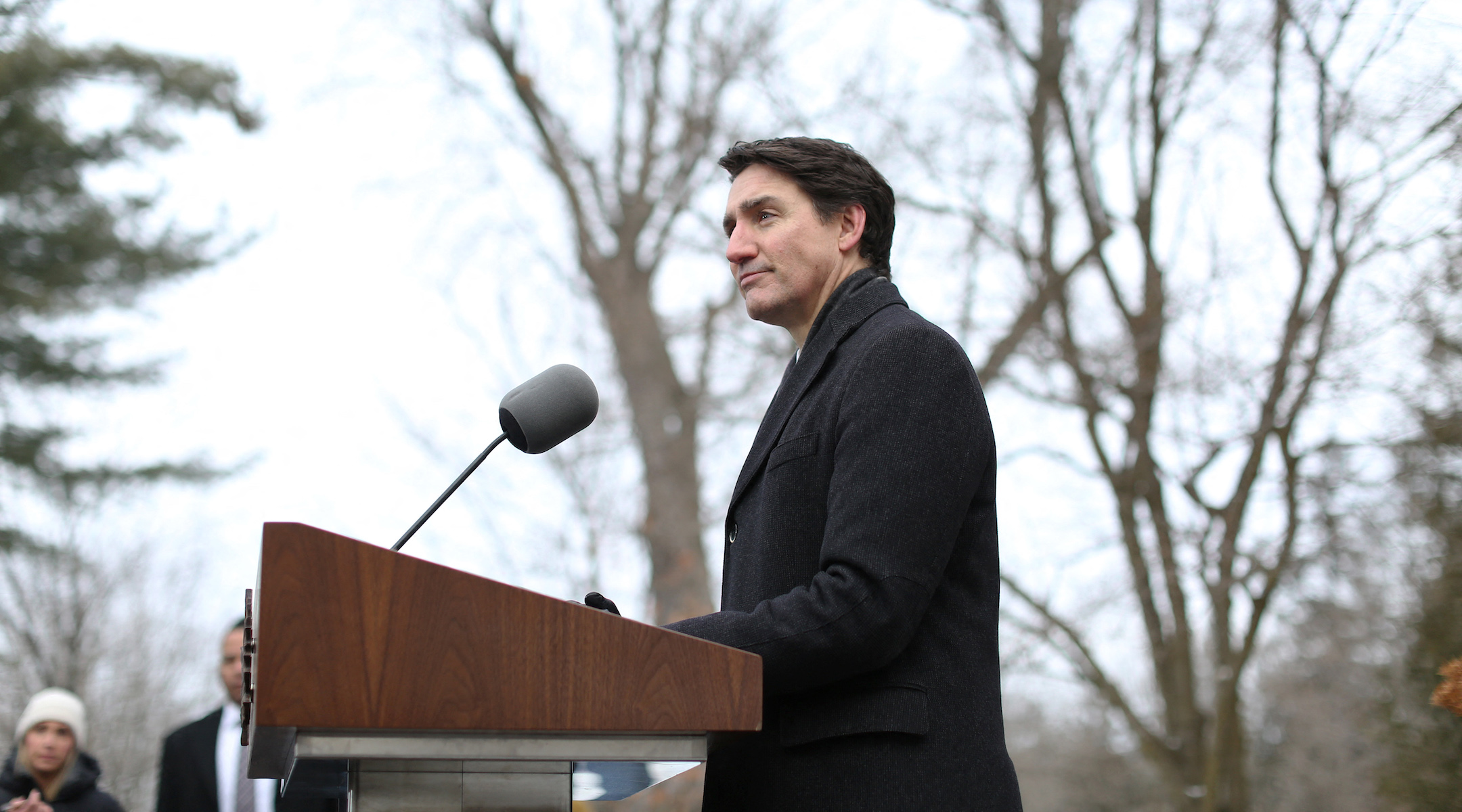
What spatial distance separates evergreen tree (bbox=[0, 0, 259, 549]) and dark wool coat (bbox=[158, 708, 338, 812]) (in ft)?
30.4

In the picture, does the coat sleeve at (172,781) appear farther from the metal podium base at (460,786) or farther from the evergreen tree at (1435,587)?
the evergreen tree at (1435,587)

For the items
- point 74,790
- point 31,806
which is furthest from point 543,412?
point 74,790

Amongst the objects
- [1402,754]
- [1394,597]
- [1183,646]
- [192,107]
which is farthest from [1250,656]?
[192,107]

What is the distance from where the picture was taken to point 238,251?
14328 mm

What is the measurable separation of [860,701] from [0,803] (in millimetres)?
4203

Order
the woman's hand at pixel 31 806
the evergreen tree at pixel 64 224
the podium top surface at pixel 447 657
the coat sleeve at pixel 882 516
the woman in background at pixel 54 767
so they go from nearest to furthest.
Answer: the podium top surface at pixel 447 657 < the coat sleeve at pixel 882 516 < the woman's hand at pixel 31 806 < the woman in background at pixel 54 767 < the evergreen tree at pixel 64 224

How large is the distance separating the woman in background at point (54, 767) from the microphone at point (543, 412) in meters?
3.48

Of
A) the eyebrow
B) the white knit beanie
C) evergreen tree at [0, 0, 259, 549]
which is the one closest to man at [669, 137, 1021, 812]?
the eyebrow

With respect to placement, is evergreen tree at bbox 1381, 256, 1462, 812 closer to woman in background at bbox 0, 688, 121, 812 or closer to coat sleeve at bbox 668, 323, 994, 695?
coat sleeve at bbox 668, 323, 994, 695

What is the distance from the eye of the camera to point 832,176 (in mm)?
2172

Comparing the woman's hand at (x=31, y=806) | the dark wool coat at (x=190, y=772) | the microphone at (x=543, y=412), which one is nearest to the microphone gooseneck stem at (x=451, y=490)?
the microphone at (x=543, y=412)

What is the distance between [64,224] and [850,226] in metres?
13.0

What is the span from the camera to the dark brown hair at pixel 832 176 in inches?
85.4

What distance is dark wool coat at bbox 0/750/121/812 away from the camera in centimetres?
468
